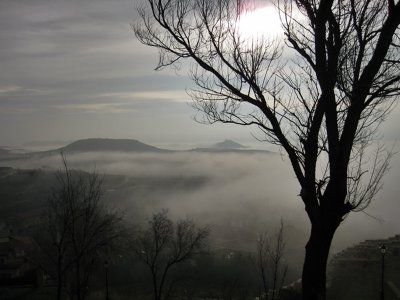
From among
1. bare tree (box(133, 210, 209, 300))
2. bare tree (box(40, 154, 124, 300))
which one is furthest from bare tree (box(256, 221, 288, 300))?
bare tree (box(40, 154, 124, 300))

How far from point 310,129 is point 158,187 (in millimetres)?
170250

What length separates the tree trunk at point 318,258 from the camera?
17.0 ft

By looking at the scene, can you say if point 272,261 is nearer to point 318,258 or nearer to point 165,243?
point 165,243

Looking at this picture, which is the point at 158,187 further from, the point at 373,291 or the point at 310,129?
the point at 310,129

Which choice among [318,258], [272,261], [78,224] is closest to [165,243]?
[78,224]

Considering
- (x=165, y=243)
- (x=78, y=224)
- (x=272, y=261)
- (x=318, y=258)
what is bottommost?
(x=272, y=261)

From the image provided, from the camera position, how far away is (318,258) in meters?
5.24

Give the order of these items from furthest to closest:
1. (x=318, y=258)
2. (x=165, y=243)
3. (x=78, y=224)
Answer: (x=165, y=243), (x=78, y=224), (x=318, y=258)

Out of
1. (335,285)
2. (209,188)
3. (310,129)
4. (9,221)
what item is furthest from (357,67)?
(209,188)

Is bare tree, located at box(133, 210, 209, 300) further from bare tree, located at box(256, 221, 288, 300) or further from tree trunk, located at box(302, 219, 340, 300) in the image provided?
tree trunk, located at box(302, 219, 340, 300)

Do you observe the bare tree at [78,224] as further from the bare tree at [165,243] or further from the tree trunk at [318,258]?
the tree trunk at [318,258]

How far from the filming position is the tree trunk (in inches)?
204

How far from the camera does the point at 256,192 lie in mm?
180125

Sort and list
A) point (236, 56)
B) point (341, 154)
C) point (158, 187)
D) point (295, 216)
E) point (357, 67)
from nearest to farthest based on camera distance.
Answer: point (341, 154) → point (357, 67) → point (236, 56) → point (295, 216) → point (158, 187)
